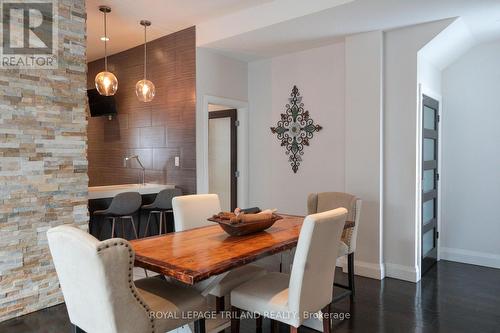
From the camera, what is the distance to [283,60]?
493 centimetres

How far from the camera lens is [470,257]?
446 cm

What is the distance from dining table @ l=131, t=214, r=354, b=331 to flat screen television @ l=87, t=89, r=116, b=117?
12.3 feet

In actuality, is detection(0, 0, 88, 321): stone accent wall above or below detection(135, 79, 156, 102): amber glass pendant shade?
below

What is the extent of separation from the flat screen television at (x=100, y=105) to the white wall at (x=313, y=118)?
2189mm

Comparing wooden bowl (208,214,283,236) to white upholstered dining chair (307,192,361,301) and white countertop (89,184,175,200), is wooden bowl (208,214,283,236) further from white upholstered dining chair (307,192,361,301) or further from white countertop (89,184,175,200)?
white countertop (89,184,175,200)

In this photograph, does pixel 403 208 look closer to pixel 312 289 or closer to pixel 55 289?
pixel 312 289

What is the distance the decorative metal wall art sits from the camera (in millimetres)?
4691

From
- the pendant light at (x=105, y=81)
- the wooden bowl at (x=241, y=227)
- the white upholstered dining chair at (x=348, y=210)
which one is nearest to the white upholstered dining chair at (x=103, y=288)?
the wooden bowl at (x=241, y=227)

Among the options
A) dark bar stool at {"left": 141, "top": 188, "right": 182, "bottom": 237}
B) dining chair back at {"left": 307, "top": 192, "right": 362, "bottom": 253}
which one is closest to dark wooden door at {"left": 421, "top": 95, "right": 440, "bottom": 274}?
dining chair back at {"left": 307, "top": 192, "right": 362, "bottom": 253}

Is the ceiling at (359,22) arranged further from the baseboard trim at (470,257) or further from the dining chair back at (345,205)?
the baseboard trim at (470,257)

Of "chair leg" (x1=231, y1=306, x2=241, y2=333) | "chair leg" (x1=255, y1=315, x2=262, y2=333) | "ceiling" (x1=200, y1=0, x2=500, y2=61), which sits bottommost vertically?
"chair leg" (x1=255, y1=315, x2=262, y2=333)

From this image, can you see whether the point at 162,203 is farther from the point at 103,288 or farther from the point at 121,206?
the point at 103,288

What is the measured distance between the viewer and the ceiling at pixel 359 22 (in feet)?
10.5

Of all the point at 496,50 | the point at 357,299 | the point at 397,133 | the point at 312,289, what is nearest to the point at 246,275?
the point at 312,289
